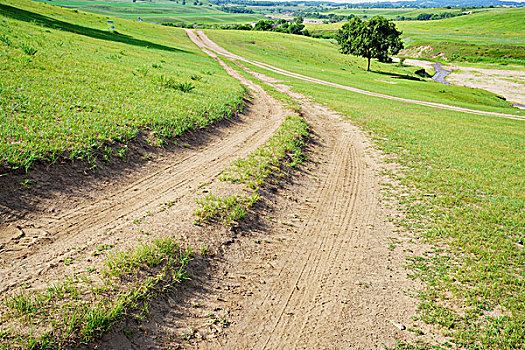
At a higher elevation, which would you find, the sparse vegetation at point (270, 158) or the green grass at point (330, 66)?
the green grass at point (330, 66)

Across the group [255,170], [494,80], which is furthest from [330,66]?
[255,170]

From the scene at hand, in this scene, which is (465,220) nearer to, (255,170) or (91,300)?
(255,170)

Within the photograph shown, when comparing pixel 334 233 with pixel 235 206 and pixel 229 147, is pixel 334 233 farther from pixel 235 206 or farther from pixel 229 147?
pixel 229 147

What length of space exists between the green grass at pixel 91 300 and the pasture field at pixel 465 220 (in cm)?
492

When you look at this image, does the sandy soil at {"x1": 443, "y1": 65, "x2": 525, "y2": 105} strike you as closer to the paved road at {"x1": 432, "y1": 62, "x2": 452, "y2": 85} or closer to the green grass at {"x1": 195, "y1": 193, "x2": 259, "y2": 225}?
the paved road at {"x1": 432, "y1": 62, "x2": 452, "y2": 85}

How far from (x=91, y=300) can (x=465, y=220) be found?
9790mm

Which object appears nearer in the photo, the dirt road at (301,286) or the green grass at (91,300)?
the green grass at (91,300)

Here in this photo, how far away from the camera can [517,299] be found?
6324 millimetres

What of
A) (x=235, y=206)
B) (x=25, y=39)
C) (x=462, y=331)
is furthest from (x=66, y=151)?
(x=25, y=39)

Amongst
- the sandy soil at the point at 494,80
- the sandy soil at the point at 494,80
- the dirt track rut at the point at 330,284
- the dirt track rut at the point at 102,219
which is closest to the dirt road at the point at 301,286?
the dirt track rut at the point at 330,284

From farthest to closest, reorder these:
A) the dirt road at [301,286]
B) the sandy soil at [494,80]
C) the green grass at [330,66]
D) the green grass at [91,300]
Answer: the sandy soil at [494,80] < the green grass at [330,66] < the dirt road at [301,286] < the green grass at [91,300]

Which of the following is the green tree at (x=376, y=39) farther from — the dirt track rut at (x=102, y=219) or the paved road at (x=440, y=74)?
the dirt track rut at (x=102, y=219)

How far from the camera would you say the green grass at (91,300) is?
4.12 m

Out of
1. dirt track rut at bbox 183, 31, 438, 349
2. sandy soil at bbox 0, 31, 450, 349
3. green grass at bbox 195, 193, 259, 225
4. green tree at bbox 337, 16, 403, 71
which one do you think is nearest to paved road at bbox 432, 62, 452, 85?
green tree at bbox 337, 16, 403, 71
